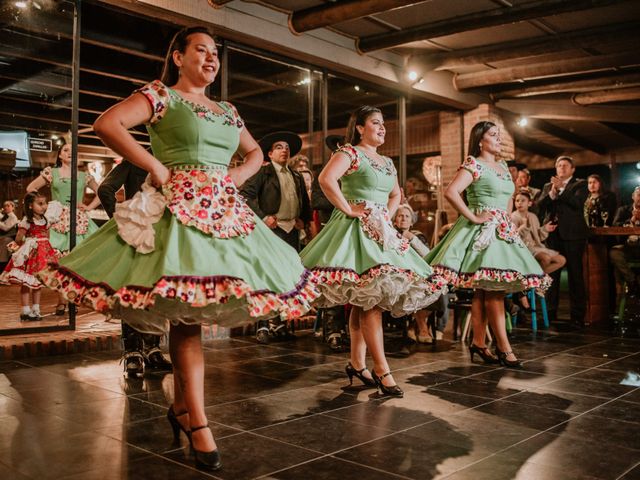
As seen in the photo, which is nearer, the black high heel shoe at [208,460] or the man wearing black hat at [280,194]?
the black high heel shoe at [208,460]

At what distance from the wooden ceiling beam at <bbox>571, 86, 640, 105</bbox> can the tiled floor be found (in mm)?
6916

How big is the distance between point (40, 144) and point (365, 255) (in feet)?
17.0

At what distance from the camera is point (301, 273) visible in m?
2.53

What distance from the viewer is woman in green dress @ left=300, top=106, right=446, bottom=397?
344 centimetres

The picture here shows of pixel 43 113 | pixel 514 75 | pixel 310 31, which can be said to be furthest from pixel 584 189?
pixel 43 113

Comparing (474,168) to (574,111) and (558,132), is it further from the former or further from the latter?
(558,132)

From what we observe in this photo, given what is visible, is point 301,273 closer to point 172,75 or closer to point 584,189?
point 172,75

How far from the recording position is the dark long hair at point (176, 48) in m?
2.54

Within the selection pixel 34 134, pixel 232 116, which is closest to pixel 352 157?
pixel 232 116

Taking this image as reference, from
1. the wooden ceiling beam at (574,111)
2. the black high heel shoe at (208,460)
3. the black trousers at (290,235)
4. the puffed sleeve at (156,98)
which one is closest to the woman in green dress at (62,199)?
the black trousers at (290,235)

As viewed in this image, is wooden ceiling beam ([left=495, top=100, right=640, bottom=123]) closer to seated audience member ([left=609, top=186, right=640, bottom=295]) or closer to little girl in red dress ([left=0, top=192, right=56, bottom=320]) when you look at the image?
seated audience member ([left=609, top=186, right=640, bottom=295])

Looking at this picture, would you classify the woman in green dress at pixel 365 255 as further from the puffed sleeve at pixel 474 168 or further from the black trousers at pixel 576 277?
the black trousers at pixel 576 277

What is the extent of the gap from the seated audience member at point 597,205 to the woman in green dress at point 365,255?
4542 millimetres

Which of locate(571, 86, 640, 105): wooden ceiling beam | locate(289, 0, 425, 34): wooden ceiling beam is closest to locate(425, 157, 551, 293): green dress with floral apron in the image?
locate(289, 0, 425, 34): wooden ceiling beam
